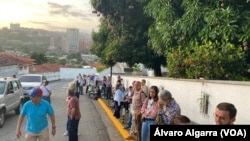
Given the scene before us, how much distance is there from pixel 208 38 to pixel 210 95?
11.4 ft

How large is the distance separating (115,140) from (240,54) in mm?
4224

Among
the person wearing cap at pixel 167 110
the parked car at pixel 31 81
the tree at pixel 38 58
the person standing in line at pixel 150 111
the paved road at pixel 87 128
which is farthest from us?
the tree at pixel 38 58

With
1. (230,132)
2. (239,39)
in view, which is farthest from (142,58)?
(230,132)

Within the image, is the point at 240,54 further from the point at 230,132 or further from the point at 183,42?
the point at 230,132

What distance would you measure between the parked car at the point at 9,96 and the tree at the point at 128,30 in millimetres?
5564

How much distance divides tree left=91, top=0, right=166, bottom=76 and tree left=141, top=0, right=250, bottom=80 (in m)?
5.41

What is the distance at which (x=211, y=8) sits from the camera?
11.6m

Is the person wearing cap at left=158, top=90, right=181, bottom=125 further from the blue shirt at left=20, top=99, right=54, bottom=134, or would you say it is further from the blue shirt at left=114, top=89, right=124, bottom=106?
the blue shirt at left=114, top=89, right=124, bottom=106

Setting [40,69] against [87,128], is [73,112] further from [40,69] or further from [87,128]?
[40,69]

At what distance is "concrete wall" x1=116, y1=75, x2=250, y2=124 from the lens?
6852 mm

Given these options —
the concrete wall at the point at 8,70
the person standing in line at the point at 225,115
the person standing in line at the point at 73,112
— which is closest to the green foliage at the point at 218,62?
the person standing in line at the point at 73,112

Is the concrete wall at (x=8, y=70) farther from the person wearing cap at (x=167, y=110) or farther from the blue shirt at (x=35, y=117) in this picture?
the person wearing cap at (x=167, y=110)

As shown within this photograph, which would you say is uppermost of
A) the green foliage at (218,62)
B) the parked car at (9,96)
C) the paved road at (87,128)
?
the green foliage at (218,62)

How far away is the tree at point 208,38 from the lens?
10.2 m
